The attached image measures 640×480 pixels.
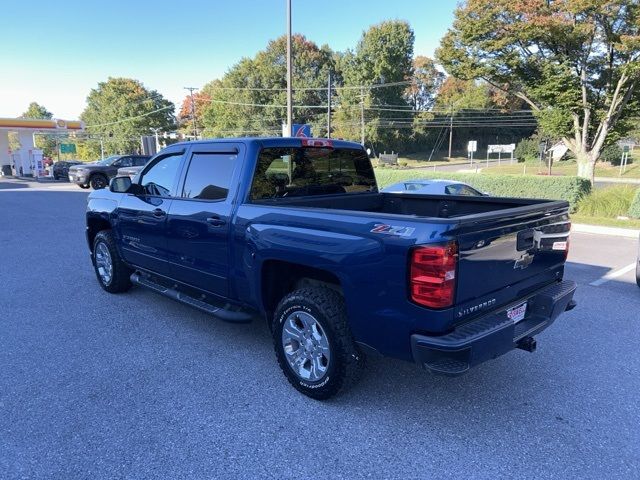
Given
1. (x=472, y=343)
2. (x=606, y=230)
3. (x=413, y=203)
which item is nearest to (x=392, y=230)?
(x=472, y=343)

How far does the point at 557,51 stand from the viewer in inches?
659

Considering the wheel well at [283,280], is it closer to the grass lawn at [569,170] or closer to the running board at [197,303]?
the running board at [197,303]

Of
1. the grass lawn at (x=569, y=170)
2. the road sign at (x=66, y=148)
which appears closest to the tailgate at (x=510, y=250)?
the grass lawn at (x=569, y=170)

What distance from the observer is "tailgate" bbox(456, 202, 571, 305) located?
2666mm

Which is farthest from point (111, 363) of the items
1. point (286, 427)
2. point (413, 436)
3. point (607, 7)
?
point (607, 7)

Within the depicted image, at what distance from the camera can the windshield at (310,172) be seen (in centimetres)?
387

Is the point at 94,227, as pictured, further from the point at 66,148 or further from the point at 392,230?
the point at 66,148

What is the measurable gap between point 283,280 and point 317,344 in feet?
2.13

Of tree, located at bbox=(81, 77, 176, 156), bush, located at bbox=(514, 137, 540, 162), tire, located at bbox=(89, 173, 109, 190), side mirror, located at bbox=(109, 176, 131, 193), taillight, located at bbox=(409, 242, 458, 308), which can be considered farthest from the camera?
tree, located at bbox=(81, 77, 176, 156)

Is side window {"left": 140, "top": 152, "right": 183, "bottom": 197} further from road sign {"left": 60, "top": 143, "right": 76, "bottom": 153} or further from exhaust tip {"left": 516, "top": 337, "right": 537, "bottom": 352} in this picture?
road sign {"left": 60, "top": 143, "right": 76, "bottom": 153}

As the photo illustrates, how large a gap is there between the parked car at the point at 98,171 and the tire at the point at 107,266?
20.2 m

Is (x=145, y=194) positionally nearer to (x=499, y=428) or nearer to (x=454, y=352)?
(x=454, y=352)

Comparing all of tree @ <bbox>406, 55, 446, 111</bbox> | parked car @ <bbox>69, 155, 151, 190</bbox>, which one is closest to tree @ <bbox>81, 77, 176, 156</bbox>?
tree @ <bbox>406, 55, 446, 111</bbox>

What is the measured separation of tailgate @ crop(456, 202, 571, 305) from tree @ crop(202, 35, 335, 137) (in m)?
61.4
